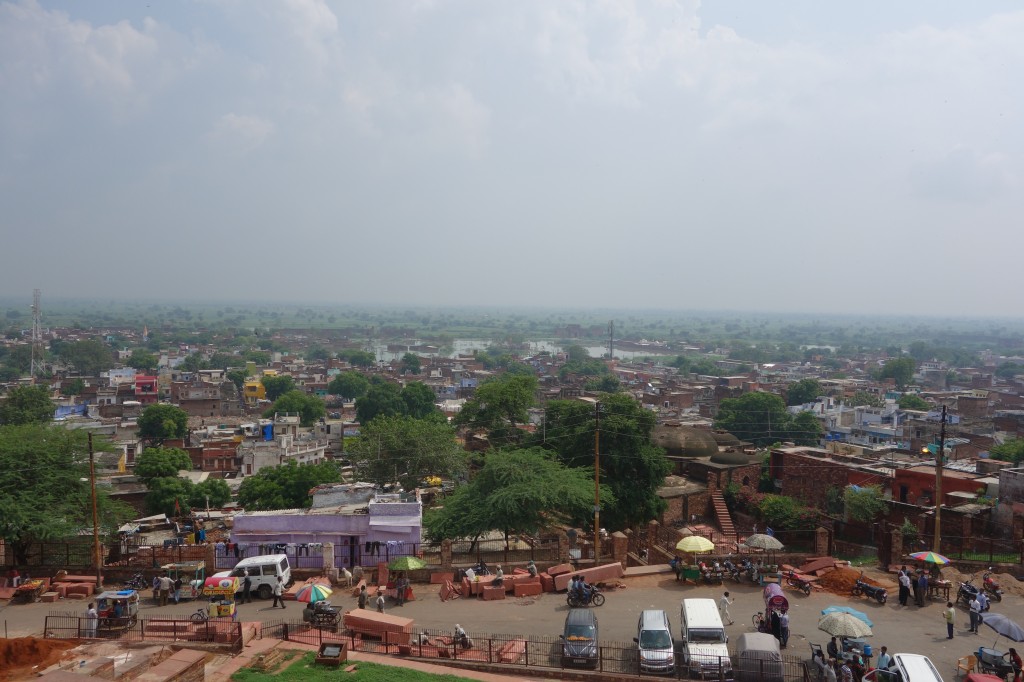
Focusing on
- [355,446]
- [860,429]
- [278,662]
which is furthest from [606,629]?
[860,429]

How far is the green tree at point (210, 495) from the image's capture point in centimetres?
3806

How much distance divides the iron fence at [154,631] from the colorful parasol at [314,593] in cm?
190

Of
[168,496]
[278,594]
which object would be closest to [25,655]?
[278,594]

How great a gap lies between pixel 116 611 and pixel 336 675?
6.04 meters

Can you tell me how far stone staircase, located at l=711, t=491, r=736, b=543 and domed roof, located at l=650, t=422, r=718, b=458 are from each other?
377 cm

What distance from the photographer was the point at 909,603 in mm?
16781

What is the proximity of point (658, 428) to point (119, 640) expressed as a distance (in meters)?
29.9

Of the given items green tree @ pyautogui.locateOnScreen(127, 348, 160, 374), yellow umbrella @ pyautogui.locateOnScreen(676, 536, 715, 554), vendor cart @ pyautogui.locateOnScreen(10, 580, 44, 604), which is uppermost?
yellow umbrella @ pyautogui.locateOnScreen(676, 536, 715, 554)

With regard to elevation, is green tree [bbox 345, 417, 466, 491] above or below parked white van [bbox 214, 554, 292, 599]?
below

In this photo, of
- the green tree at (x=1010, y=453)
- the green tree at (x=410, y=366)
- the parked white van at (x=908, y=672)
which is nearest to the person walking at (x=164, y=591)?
the parked white van at (x=908, y=672)

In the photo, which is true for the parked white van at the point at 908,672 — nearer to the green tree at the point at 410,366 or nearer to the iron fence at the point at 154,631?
the iron fence at the point at 154,631

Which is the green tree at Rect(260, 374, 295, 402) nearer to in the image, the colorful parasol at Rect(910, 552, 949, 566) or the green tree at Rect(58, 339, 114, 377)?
the green tree at Rect(58, 339, 114, 377)

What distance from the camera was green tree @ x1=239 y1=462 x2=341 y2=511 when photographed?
35562 mm

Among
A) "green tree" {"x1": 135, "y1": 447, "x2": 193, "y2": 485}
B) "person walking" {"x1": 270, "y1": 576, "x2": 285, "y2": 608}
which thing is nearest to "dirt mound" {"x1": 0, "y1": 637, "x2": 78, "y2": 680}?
"person walking" {"x1": 270, "y1": 576, "x2": 285, "y2": 608}
